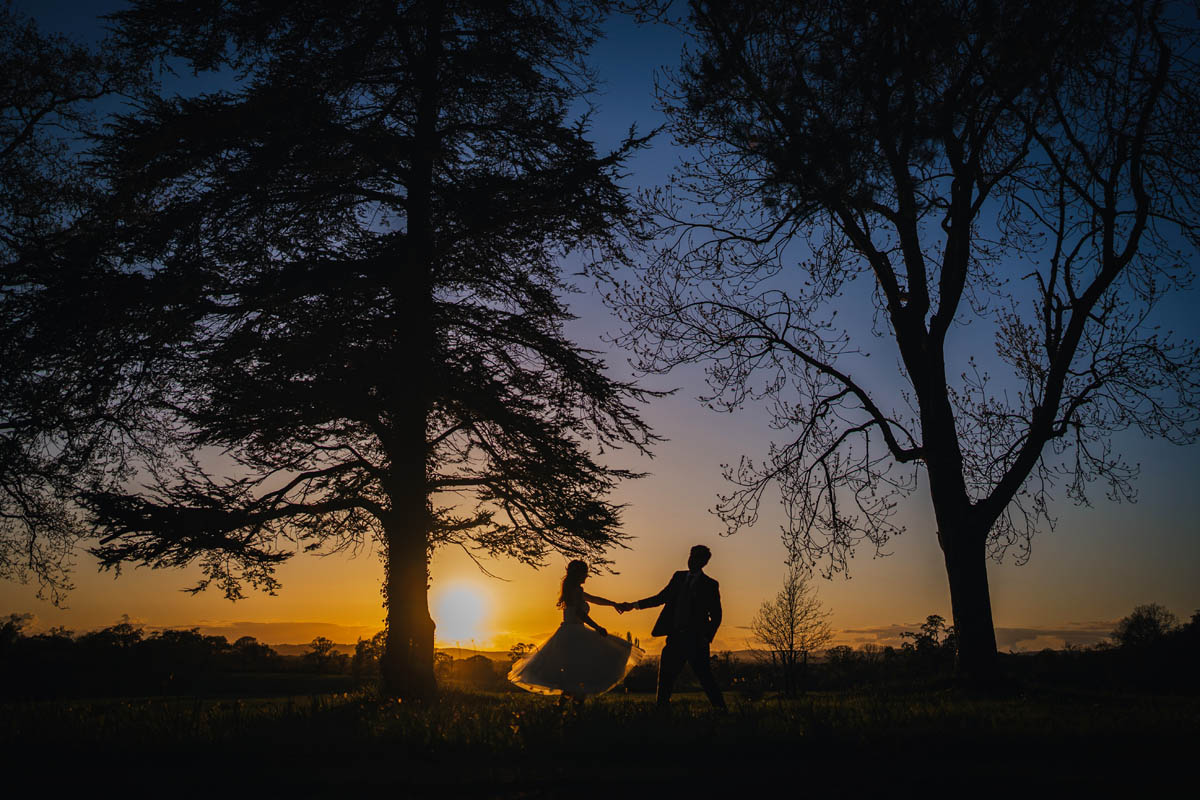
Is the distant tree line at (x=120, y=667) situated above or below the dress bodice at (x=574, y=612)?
below

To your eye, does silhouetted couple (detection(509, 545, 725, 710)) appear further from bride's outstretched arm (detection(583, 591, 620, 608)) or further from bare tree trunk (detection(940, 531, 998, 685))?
bare tree trunk (detection(940, 531, 998, 685))

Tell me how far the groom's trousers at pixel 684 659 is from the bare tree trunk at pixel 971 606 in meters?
5.48

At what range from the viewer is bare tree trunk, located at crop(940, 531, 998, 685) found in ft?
41.8

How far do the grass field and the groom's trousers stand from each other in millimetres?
704

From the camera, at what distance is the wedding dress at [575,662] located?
9.94m

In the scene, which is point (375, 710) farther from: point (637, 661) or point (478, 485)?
point (478, 485)

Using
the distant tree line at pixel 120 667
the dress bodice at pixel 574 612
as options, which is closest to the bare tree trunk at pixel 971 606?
the dress bodice at pixel 574 612

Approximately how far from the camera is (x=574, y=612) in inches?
416

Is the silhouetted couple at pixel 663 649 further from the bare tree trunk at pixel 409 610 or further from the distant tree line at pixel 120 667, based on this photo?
the distant tree line at pixel 120 667

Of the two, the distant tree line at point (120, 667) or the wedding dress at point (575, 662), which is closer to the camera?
the wedding dress at point (575, 662)

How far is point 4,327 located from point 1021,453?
1748 centimetres

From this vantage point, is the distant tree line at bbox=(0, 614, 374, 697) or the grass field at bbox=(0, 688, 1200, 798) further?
the distant tree line at bbox=(0, 614, 374, 697)

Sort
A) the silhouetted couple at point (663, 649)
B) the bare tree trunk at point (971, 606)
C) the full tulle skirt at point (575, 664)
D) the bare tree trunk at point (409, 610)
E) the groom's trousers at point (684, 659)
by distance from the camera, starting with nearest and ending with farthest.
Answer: the groom's trousers at point (684, 659) < the silhouetted couple at point (663, 649) < the full tulle skirt at point (575, 664) < the bare tree trunk at point (971, 606) < the bare tree trunk at point (409, 610)

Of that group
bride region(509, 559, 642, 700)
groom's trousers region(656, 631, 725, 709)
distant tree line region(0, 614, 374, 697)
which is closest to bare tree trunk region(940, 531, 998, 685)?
groom's trousers region(656, 631, 725, 709)
